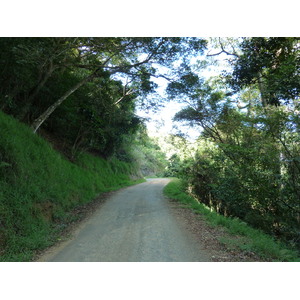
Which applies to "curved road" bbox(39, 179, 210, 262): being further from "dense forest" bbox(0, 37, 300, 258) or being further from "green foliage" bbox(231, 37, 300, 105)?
"green foliage" bbox(231, 37, 300, 105)

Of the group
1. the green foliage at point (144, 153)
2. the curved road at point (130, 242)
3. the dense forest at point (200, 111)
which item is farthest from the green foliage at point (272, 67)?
the green foliage at point (144, 153)

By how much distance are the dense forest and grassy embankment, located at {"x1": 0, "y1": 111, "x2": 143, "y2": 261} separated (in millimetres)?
69

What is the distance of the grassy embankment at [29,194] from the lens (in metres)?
3.64

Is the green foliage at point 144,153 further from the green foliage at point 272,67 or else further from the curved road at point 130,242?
the curved road at point 130,242

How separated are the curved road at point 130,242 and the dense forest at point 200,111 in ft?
4.15

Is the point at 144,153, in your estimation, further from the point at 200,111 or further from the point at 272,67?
the point at 272,67

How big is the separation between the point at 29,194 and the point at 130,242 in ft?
9.60

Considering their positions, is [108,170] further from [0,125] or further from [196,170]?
[0,125]

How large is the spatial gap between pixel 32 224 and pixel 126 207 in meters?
3.32

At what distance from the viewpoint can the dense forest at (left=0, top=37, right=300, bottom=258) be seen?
15.9 ft

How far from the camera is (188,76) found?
25.4 feet

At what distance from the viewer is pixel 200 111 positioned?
1055cm

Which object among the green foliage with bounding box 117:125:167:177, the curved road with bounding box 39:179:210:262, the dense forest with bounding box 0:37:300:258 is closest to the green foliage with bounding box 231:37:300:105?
the dense forest with bounding box 0:37:300:258

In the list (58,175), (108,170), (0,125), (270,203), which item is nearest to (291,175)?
(270,203)
